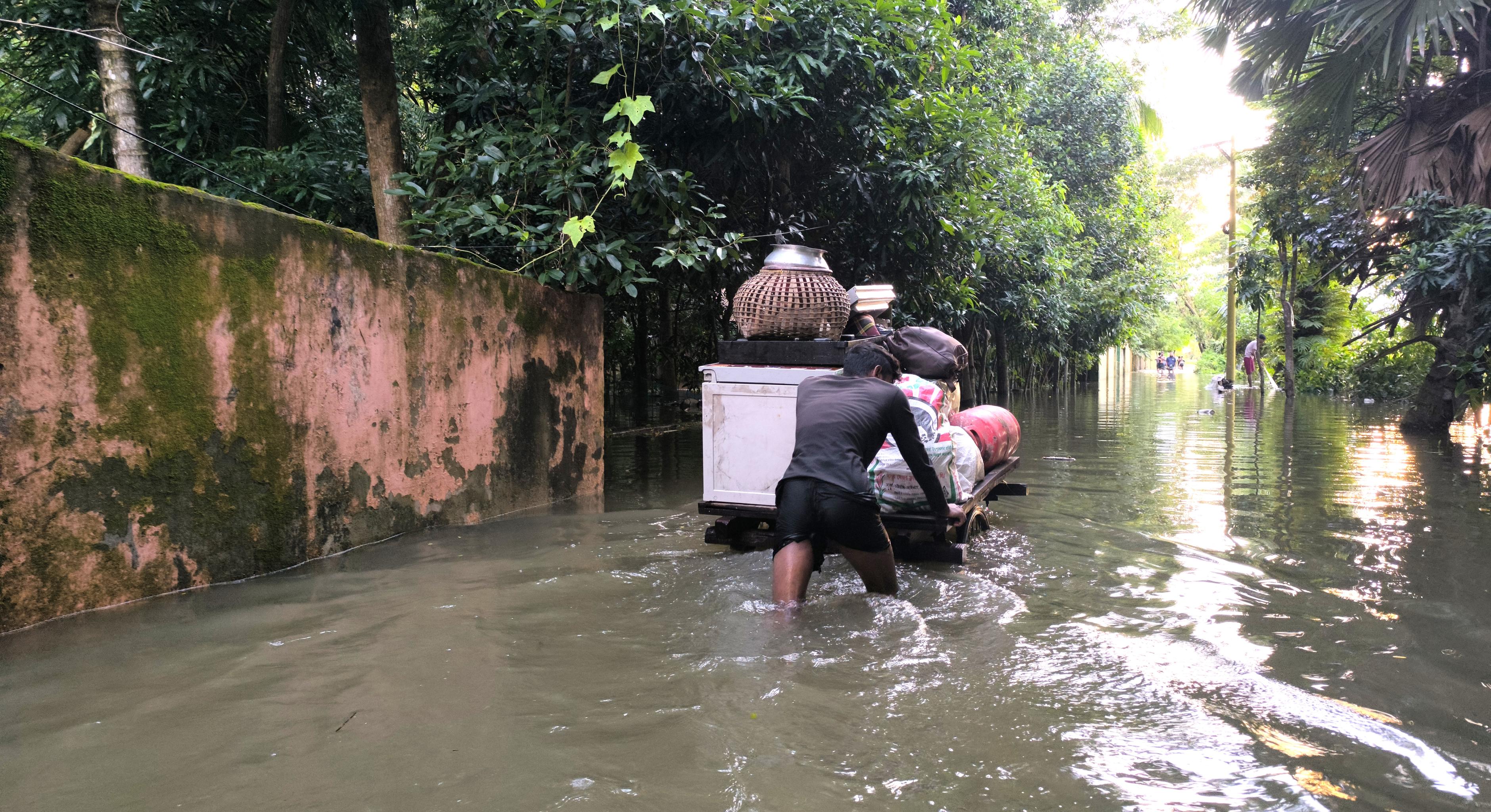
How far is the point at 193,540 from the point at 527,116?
4.25 m

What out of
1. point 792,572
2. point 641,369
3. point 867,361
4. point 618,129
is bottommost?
point 792,572

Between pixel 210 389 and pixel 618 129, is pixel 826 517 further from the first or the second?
pixel 618 129

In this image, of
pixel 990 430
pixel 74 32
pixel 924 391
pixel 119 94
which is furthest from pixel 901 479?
pixel 119 94

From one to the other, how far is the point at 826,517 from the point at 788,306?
5.06 ft

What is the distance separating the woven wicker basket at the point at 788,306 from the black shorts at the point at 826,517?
1275 mm

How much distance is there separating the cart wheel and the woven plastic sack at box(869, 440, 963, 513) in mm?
310

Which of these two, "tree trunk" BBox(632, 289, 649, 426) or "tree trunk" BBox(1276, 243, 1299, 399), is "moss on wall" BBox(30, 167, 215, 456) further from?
"tree trunk" BBox(1276, 243, 1299, 399)

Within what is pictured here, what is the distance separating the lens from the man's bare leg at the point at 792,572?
409 centimetres

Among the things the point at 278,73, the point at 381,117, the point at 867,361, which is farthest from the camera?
the point at 278,73

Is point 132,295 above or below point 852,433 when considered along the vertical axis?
above

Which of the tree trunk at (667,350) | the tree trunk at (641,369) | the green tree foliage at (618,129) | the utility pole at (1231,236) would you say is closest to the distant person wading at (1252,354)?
the utility pole at (1231,236)

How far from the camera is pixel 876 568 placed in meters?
4.30

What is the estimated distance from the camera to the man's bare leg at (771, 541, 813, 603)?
4094mm

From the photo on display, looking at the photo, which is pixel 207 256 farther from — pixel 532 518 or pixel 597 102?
pixel 597 102
